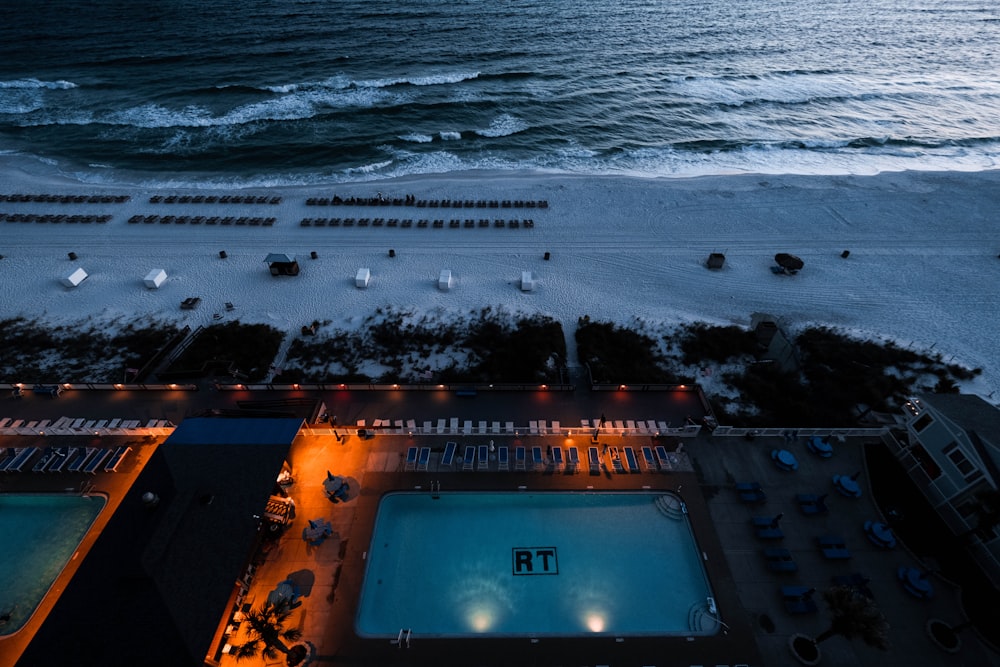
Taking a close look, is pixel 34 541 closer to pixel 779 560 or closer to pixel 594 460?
pixel 594 460

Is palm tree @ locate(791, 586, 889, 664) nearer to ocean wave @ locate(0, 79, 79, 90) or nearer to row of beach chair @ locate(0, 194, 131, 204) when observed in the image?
row of beach chair @ locate(0, 194, 131, 204)

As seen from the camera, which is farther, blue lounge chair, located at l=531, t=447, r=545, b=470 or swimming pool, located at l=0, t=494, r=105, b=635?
blue lounge chair, located at l=531, t=447, r=545, b=470

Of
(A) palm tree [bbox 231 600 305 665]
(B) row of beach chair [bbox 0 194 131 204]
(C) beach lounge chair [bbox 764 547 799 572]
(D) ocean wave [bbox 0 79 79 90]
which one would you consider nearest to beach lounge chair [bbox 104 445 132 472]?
(A) palm tree [bbox 231 600 305 665]

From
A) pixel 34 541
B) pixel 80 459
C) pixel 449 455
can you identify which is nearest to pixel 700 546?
pixel 449 455

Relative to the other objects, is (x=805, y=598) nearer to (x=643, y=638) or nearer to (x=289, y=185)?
(x=643, y=638)

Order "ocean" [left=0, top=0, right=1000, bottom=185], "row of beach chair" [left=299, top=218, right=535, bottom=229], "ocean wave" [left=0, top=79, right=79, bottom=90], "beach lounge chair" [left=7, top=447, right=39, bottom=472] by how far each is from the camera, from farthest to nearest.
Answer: "ocean wave" [left=0, top=79, right=79, bottom=90], "ocean" [left=0, top=0, right=1000, bottom=185], "row of beach chair" [left=299, top=218, right=535, bottom=229], "beach lounge chair" [left=7, top=447, right=39, bottom=472]
